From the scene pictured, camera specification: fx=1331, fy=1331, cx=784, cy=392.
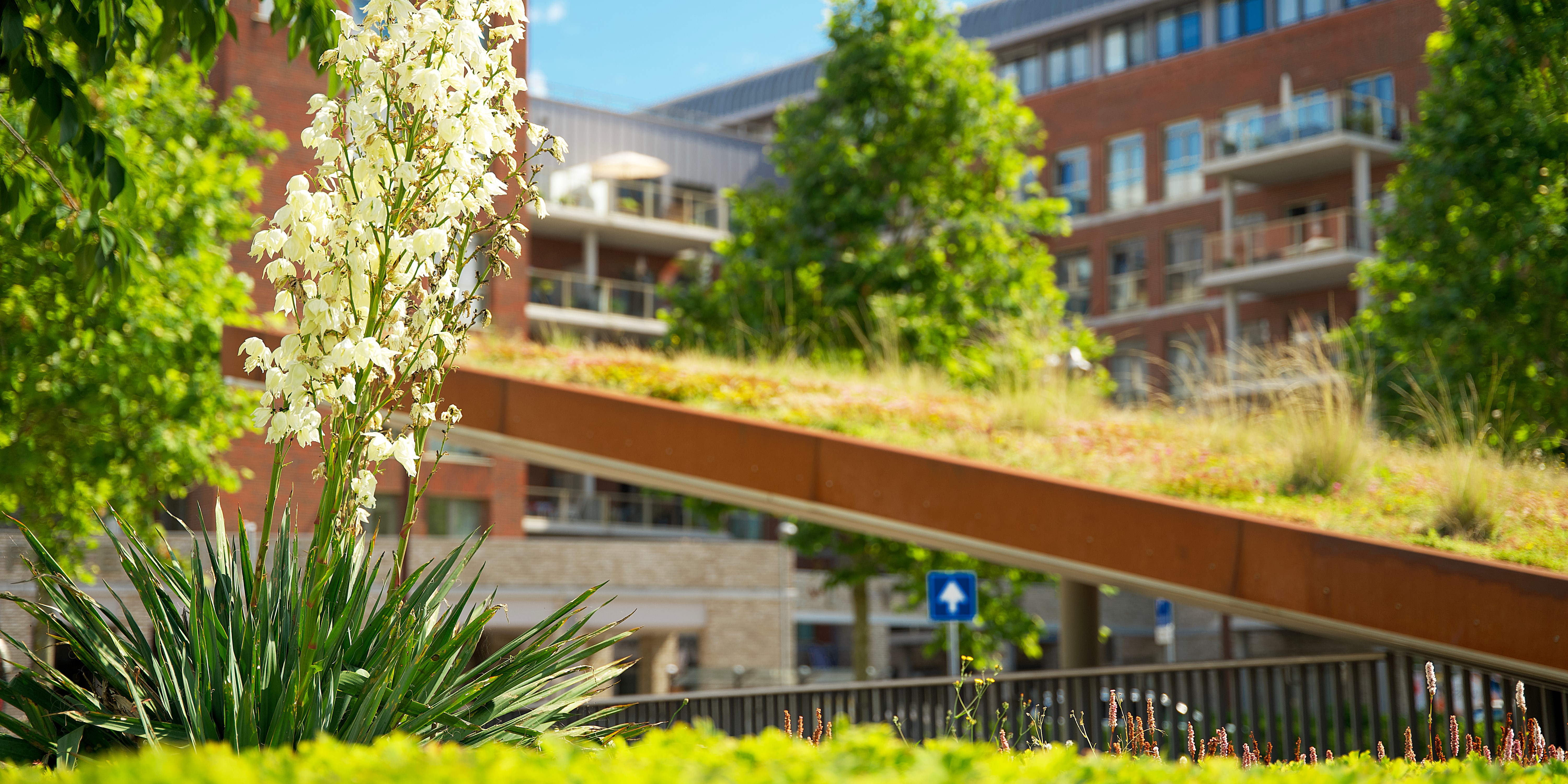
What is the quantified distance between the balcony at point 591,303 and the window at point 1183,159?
49.9 ft

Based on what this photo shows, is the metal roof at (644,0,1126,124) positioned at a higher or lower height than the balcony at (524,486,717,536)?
higher

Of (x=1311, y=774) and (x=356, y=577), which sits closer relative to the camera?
(x=1311, y=774)

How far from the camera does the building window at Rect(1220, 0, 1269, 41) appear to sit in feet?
125

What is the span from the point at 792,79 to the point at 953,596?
3922cm

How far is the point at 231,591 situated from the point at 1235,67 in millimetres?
36652

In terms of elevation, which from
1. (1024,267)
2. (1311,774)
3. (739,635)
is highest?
(1024,267)

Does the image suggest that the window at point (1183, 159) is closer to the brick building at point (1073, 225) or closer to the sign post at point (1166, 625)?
the brick building at point (1073, 225)

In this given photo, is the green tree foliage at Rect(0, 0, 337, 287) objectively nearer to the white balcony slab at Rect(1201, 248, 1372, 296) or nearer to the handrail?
the handrail

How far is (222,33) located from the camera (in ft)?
20.4

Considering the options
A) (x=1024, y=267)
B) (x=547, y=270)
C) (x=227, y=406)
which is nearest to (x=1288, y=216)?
(x=1024, y=267)

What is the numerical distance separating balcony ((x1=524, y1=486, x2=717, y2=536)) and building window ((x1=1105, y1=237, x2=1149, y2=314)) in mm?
13906

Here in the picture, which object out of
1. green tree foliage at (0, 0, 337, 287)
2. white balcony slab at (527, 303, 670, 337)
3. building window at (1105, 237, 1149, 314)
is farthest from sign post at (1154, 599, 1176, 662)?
green tree foliage at (0, 0, 337, 287)

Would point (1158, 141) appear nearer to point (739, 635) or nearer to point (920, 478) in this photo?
point (739, 635)

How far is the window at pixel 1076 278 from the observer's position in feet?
132
